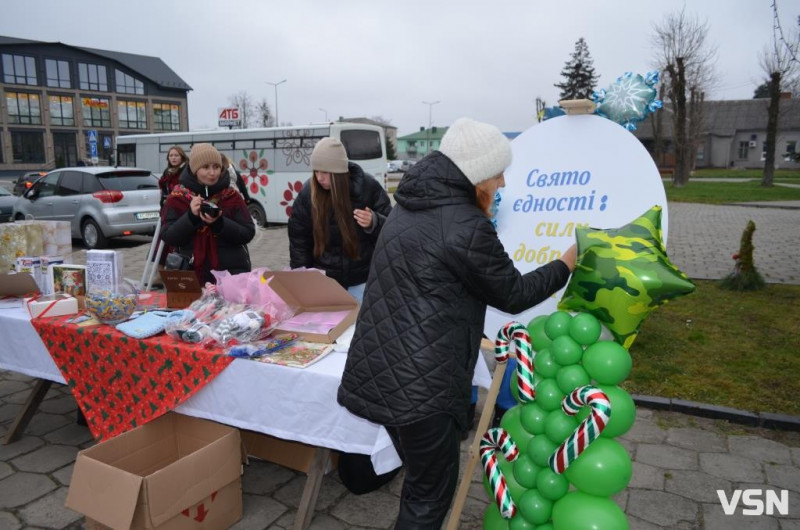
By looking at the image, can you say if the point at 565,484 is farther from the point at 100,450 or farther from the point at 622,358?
the point at 100,450

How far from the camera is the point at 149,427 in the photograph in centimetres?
271

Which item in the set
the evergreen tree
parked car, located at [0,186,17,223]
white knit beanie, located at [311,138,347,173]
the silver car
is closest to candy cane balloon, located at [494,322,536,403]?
white knit beanie, located at [311,138,347,173]

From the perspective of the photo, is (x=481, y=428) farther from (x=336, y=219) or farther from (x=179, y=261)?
(x=179, y=261)

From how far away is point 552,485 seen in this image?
2.01 metres

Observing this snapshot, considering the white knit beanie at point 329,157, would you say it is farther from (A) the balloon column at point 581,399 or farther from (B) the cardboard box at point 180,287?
(A) the balloon column at point 581,399

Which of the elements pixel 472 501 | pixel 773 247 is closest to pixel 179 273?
Answer: pixel 472 501

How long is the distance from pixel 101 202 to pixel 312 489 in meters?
9.91

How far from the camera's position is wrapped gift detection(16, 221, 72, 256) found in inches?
146

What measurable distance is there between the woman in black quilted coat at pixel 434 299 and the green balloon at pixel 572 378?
292 mm

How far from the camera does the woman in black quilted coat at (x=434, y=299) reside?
1799mm

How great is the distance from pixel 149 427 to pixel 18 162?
57.6m

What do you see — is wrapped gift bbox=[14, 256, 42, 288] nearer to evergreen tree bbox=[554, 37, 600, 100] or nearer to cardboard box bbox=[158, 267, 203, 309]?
cardboard box bbox=[158, 267, 203, 309]

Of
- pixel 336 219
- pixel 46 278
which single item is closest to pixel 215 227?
pixel 336 219

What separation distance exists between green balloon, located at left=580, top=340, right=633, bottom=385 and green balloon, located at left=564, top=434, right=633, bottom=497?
21 cm
